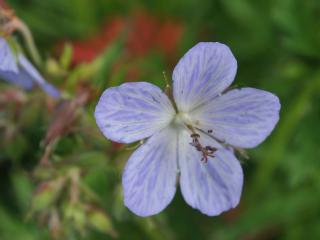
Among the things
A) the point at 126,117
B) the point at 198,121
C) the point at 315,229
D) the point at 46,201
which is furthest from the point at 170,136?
the point at 315,229

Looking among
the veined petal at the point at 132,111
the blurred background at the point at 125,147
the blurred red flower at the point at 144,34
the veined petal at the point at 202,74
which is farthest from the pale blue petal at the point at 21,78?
the blurred red flower at the point at 144,34

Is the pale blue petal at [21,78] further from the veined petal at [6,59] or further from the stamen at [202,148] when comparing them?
the stamen at [202,148]

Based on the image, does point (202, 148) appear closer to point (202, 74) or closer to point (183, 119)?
point (183, 119)

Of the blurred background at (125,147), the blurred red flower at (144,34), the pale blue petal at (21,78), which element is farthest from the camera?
the blurred red flower at (144,34)

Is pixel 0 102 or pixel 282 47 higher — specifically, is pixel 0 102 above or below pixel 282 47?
above

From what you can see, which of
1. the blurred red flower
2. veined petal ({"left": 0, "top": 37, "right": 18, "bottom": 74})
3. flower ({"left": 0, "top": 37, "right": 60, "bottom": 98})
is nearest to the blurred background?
the blurred red flower

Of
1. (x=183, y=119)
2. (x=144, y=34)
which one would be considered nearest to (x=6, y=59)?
(x=183, y=119)

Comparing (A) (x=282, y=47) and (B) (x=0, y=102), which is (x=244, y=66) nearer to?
(A) (x=282, y=47)
